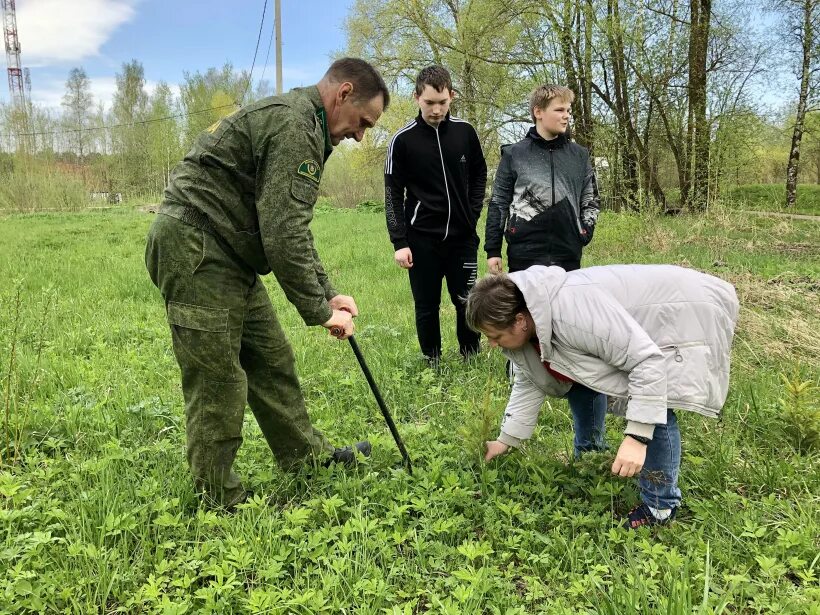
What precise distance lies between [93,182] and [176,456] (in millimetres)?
37119

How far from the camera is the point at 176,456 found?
3250 mm

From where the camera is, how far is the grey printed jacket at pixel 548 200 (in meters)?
4.04

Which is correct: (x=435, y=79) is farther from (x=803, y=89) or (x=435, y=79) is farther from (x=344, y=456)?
(x=803, y=89)

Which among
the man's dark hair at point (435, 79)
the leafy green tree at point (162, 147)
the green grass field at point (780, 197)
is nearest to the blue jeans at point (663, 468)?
the man's dark hair at point (435, 79)

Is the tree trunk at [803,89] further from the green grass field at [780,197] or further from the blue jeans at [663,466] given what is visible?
the blue jeans at [663,466]

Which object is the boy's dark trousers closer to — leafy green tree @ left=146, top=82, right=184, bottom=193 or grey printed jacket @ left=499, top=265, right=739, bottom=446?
grey printed jacket @ left=499, top=265, right=739, bottom=446

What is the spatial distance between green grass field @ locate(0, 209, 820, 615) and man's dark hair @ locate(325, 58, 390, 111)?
1.59 meters

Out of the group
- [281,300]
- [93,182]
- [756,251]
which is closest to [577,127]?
[756,251]

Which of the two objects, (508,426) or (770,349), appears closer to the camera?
(508,426)

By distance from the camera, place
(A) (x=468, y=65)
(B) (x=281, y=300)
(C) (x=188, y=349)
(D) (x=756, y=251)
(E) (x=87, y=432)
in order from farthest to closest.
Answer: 1. (A) (x=468, y=65)
2. (D) (x=756, y=251)
3. (B) (x=281, y=300)
4. (E) (x=87, y=432)
5. (C) (x=188, y=349)

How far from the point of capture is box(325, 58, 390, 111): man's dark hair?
2469 millimetres

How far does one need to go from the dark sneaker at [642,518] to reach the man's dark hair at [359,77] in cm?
217

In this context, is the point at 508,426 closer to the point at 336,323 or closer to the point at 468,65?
the point at 336,323

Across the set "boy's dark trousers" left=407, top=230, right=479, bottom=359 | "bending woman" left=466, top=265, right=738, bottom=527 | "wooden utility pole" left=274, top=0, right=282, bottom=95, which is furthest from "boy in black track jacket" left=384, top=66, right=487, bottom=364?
"wooden utility pole" left=274, top=0, right=282, bottom=95
